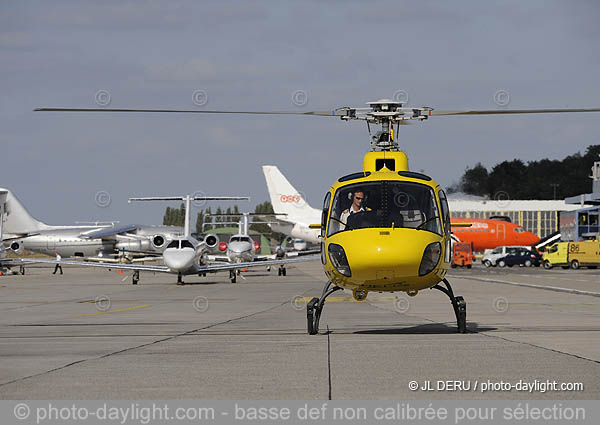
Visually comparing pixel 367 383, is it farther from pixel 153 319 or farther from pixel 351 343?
pixel 153 319

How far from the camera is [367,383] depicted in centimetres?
882

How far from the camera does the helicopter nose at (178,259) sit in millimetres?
40906

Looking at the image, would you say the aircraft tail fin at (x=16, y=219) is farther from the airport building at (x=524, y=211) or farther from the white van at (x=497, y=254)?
the airport building at (x=524, y=211)

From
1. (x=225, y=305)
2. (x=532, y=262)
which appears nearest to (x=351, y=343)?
(x=225, y=305)

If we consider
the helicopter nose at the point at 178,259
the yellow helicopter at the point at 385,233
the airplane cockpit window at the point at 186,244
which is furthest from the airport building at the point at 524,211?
the yellow helicopter at the point at 385,233

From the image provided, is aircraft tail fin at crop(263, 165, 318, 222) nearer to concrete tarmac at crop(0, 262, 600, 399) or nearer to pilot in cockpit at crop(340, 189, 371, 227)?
concrete tarmac at crop(0, 262, 600, 399)

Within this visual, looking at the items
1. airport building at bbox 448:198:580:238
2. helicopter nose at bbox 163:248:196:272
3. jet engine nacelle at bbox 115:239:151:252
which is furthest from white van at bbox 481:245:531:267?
airport building at bbox 448:198:580:238

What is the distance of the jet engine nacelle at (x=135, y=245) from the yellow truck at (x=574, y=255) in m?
35.3

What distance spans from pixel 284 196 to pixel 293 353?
A: 75.5 meters

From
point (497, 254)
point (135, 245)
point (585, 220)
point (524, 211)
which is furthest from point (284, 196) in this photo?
point (524, 211)

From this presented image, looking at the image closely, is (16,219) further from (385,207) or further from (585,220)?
(385,207)

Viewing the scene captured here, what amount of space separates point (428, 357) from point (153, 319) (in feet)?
32.6

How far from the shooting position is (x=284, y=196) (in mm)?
87188

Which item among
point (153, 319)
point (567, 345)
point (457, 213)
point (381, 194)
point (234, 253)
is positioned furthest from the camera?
point (457, 213)
